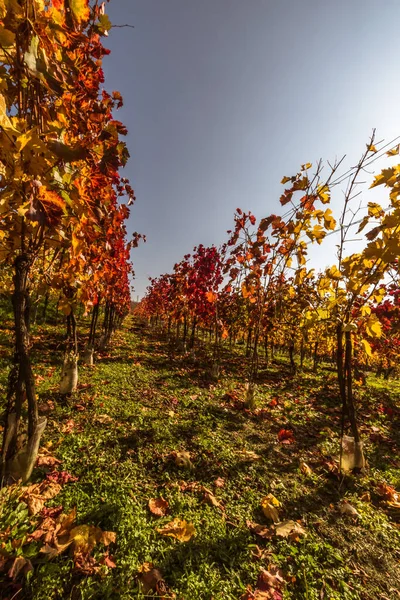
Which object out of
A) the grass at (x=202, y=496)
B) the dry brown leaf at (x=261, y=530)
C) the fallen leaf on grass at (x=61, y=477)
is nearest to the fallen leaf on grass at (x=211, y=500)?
the grass at (x=202, y=496)

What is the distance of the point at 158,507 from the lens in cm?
285

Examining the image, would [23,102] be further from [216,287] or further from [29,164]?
[216,287]

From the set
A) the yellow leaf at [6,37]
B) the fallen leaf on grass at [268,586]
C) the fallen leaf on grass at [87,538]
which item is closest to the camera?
the yellow leaf at [6,37]

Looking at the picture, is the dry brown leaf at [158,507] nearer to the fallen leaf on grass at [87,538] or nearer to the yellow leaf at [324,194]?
the fallen leaf on grass at [87,538]

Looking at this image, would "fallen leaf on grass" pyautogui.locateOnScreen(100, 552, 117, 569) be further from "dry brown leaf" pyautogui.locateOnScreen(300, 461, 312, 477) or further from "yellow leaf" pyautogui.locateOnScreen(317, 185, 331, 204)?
"yellow leaf" pyautogui.locateOnScreen(317, 185, 331, 204)

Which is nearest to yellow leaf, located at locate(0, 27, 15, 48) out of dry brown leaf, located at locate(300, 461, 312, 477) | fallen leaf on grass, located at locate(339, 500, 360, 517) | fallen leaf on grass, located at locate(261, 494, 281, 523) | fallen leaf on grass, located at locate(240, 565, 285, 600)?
fallen leaf on grass, located at locate(240, 565, 285, 600)

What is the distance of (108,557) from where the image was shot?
2182 millimetres

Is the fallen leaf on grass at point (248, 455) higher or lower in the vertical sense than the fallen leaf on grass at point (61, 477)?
lower

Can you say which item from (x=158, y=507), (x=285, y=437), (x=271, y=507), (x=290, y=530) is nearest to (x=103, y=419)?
(x=158, y=507)

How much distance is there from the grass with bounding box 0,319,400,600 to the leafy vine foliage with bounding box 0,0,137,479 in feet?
3.22

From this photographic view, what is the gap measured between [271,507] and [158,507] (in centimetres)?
135

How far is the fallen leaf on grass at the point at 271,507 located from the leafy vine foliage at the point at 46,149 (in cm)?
274

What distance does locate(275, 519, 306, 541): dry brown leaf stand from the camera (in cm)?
273

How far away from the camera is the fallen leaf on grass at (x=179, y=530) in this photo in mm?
2488
